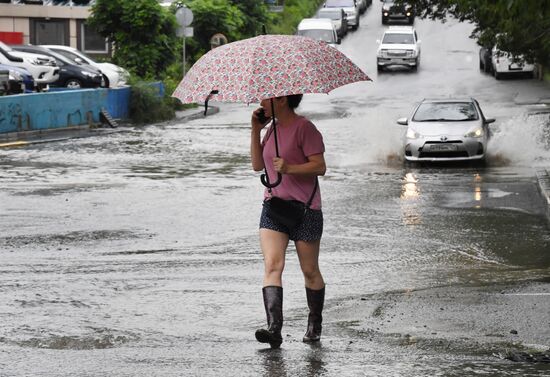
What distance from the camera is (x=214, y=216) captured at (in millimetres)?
16797

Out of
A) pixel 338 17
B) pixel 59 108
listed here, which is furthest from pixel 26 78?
pixel 338 17

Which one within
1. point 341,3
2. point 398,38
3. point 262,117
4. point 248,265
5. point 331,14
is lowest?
point 248,265

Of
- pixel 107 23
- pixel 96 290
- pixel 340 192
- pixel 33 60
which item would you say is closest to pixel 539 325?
pixel 96 290

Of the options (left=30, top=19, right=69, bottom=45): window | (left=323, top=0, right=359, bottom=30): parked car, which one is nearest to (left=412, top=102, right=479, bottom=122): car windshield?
(left=30, top=19, right=69, bottom=45): window

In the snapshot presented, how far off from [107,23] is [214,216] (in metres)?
32.1

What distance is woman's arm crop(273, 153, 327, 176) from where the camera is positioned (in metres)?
8.20

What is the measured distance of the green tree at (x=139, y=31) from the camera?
46.9 metres

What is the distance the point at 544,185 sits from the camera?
19516 millimetres

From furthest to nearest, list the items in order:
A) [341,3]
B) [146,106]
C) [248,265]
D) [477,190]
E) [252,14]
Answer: [341,3] → [252,14] → [146,106] → [477,190] → [248,265]

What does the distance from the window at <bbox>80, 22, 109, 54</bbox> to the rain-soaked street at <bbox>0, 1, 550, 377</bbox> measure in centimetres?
3892

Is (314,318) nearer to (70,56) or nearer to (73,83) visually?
(73,83)

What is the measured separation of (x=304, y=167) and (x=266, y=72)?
2.23ft

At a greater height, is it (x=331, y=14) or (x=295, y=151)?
(x=331, y=14)

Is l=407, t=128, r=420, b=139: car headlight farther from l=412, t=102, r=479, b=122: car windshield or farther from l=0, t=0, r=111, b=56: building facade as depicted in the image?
l=0, t=0, r=111, b=56: building facade
